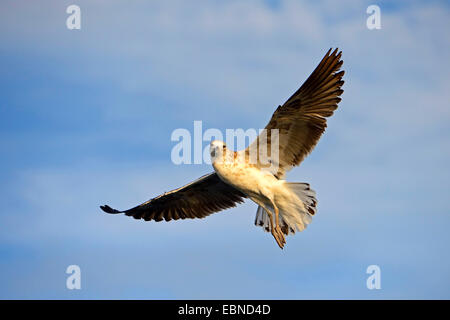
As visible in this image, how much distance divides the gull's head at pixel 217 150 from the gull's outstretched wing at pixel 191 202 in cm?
156

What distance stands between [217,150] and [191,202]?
264cm

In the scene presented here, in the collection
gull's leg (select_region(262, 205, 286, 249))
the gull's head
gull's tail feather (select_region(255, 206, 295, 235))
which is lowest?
gull's leg (select_region(262, 205, 286, 249))

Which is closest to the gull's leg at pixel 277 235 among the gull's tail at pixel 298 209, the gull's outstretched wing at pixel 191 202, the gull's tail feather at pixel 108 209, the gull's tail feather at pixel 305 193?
the gull's tail at pixel 298 209

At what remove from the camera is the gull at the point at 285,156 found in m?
12.8

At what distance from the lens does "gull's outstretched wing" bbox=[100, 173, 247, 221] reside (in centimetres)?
1477

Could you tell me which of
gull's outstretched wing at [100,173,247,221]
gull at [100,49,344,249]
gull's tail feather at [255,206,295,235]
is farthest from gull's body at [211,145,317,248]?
gull's outstretched wing at [100,173,247,221]

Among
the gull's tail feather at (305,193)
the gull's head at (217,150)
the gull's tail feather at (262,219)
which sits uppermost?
the gull's head at (217,150)

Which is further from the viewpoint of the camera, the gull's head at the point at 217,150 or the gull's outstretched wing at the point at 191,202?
the gull's outstretched wing at the point at 191,202

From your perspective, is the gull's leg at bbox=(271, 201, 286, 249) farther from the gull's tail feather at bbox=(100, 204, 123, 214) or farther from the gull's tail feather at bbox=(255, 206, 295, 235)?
the gull's tail feather at bbox=(100, 204, 123, 214)

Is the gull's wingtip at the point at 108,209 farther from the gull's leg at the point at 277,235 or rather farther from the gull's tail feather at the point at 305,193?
the gull's tail feather at the point at 305,193

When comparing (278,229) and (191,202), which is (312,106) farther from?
(191,202)

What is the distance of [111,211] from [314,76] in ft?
16.5
